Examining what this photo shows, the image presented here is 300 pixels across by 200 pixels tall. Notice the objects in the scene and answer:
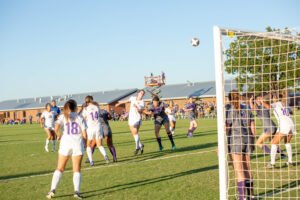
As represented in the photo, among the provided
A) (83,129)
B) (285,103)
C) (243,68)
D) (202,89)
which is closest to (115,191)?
(83,129)

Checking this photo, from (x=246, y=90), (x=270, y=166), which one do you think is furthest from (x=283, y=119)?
(x=246, y=90)

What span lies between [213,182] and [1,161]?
8.71 m

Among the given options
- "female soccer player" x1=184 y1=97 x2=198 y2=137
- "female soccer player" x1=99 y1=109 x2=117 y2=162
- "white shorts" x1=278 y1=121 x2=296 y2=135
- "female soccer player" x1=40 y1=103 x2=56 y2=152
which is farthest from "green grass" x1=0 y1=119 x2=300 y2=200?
"female soccer player" x1=184 y1=97 x2=198 y2=137

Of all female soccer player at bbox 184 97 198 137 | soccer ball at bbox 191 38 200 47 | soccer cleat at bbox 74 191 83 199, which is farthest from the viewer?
female soccer player at bbox 184 97 198 137

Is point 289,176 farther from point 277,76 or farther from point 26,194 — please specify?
point 26,194

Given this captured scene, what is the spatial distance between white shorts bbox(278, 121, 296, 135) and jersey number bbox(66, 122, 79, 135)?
225 inches

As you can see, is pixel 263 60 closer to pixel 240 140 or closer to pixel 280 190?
pixel 240 140

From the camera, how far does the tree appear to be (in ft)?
24.1

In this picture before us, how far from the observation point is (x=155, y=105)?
15039 mm

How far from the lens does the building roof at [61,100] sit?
7696 centimetres

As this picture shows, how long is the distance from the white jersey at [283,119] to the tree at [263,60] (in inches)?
87.7

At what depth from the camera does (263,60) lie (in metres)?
8.50

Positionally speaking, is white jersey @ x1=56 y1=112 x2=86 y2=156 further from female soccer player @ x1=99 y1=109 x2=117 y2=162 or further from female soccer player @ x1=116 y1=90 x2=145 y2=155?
female soccer player @ x1=116 y1=90 x2=145 y2=155

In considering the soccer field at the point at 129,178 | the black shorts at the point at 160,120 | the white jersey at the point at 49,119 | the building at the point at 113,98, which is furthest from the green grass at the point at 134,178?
the building at the point at 113,98
